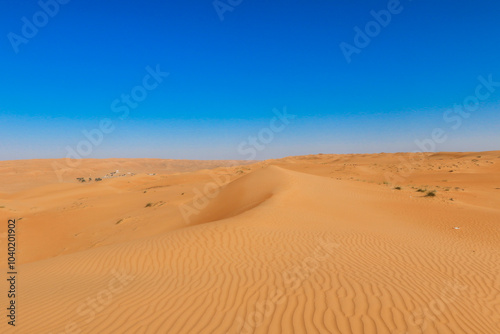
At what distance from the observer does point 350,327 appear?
139 inches

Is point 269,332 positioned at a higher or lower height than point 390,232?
higher

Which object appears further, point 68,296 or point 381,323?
point 68,296

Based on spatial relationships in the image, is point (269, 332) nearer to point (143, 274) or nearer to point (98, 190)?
point (143, 274)

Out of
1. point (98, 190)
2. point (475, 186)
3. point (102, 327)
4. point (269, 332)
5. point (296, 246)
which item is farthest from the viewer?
point (98, 190)

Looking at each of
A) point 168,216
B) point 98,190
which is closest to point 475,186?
point 168,216

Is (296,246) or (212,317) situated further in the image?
(296,246)

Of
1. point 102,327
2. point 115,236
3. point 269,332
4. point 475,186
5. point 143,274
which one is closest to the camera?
point 269,332

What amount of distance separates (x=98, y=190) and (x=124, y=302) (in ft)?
95.7

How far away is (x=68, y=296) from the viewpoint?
503 cm

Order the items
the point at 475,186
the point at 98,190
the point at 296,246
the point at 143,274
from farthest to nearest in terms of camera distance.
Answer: the point at 98,190
the point at 475,186
the point at 296,246
the point at 143,274

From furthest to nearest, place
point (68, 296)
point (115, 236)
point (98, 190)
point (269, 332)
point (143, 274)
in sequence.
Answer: point (98, 190), point (115, 236), point (143, 274), point (68, 296), point (269, 332)

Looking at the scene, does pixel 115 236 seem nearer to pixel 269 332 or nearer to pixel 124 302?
pixel 124 302

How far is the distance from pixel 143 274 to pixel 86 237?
34.6 ft

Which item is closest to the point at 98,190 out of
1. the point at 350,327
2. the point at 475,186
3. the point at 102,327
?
the point at 102,327
